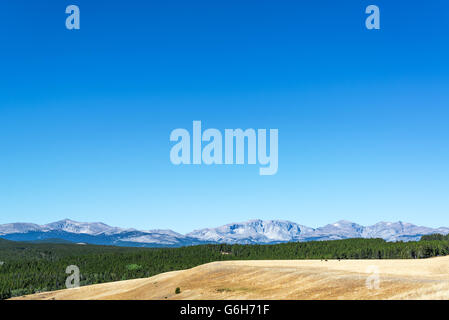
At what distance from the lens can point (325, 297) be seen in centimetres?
5819

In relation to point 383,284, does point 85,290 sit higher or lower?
lower
